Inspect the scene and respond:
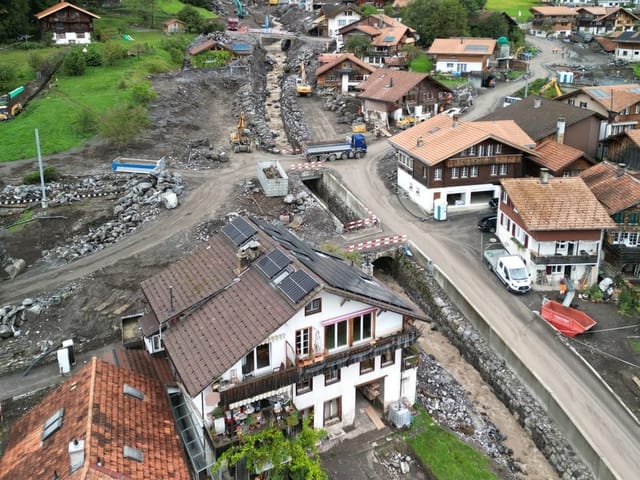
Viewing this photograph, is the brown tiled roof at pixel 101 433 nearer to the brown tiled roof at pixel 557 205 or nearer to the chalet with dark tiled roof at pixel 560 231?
the chalet with dark tiled roof at pixel 560 231

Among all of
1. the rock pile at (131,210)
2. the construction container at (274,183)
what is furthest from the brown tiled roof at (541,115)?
the rock pile at (131,210)

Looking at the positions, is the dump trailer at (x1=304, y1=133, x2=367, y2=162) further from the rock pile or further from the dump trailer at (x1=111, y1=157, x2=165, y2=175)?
the dump trailer at (x1=111, y1=157, x2=165, y2=175)

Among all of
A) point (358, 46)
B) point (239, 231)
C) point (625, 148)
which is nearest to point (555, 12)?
point (358, 46)

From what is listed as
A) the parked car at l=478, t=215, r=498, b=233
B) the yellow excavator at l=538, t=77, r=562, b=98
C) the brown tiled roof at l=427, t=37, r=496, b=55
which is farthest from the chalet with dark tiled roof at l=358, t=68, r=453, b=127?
the parked car at l=478, t=215, r=498, b=233

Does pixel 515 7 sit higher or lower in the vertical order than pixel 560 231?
higher

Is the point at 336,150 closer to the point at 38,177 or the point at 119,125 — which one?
the point at 119,125

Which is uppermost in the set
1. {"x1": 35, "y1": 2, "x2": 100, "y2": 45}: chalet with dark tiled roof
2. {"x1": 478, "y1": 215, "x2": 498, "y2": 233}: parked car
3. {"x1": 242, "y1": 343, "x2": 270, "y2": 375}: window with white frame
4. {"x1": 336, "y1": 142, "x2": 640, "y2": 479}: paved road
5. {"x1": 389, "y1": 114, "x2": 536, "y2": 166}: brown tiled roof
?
{"x1": 35, "y1": 2, "x2": 100, "y2": 45}: chalet with dark tiled roof
